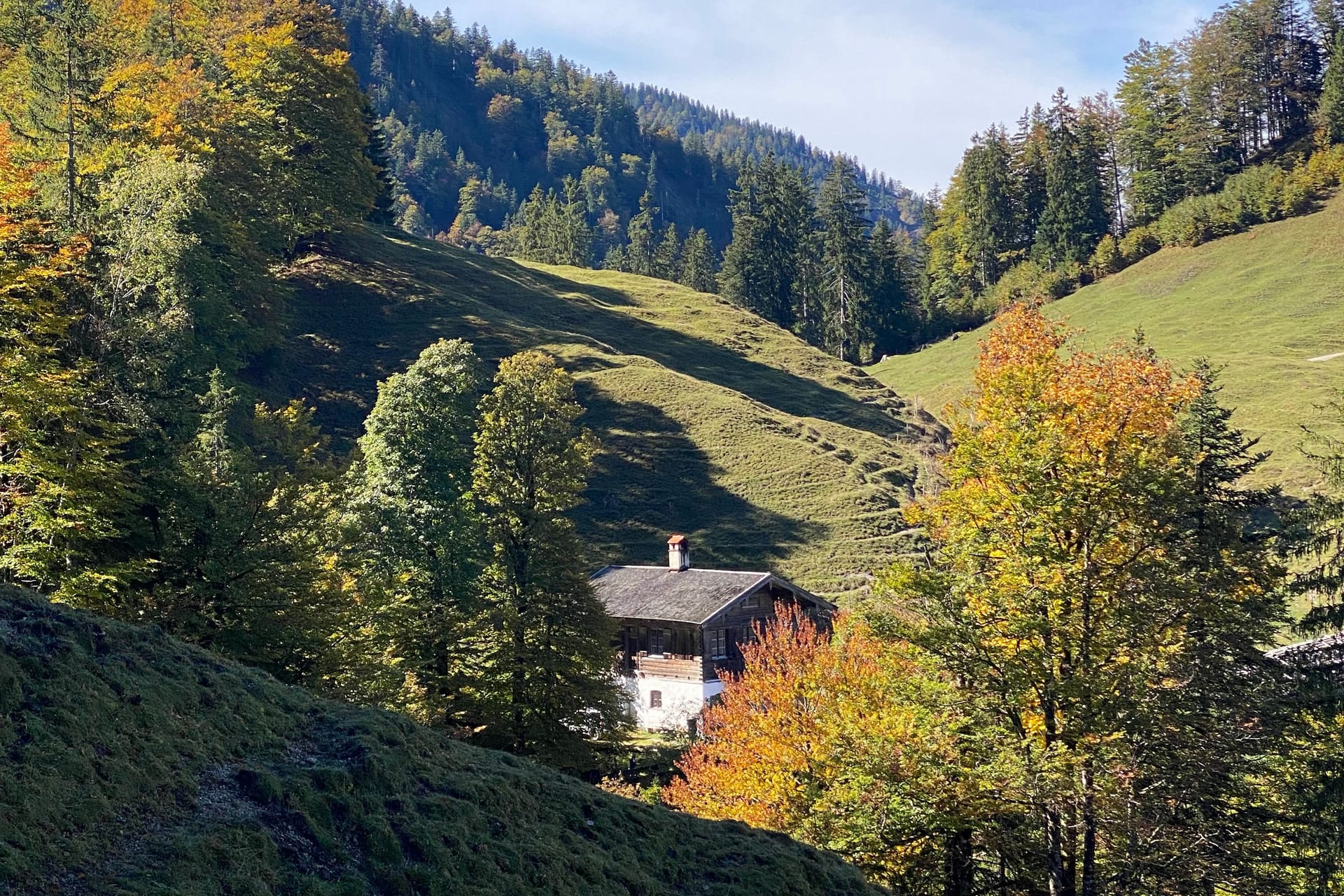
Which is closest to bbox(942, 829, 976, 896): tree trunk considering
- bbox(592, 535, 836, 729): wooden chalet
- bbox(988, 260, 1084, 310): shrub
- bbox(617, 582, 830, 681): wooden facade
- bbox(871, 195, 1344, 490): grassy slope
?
bbox(617, 582, 830, 681): wooden facade

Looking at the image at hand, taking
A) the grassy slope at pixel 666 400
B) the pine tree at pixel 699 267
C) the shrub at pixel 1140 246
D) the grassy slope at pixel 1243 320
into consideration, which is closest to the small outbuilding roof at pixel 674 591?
the grassy slope at pixel 666 400

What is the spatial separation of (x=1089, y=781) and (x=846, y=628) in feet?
45.1

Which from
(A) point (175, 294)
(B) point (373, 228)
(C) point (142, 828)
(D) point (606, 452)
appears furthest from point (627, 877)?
(B) point (373, 228)

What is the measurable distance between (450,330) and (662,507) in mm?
23801

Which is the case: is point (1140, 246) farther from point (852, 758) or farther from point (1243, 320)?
point (852, 758)

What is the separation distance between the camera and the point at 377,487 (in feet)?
120

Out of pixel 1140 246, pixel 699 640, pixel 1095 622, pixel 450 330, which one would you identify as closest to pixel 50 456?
pixel 1095 622

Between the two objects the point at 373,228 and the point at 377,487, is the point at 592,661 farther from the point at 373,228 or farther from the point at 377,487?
the point at 373,228

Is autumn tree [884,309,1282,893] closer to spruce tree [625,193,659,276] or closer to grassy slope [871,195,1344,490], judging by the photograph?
grassy slope [871,195,1344,490]

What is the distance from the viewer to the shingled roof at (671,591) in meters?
48.2

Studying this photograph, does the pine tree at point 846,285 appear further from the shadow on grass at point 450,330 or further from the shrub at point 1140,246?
the shadow on grass at point 450,330

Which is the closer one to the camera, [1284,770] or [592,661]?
[1284,770]

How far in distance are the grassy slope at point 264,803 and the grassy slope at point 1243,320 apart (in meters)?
69.3

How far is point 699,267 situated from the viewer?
456 ft
